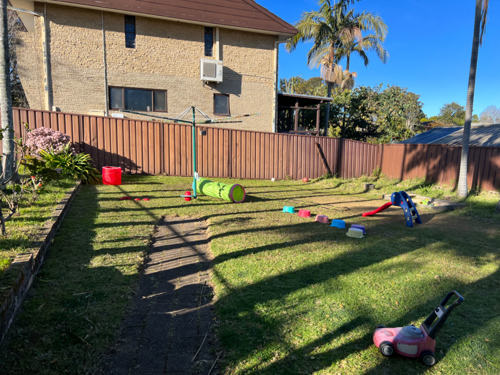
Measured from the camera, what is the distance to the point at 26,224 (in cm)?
449

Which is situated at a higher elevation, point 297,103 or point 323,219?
point 297,103

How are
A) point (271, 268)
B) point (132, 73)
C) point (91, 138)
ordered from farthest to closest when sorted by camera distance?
point (132, 73), point (91, 138), point (271, 268)

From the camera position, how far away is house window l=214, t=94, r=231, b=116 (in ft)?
53.9

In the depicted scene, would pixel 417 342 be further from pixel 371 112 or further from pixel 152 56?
pixel 371 112

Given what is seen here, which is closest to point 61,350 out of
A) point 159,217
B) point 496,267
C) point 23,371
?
point 23,371

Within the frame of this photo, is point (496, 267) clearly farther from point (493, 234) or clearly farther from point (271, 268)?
point (271, 268)

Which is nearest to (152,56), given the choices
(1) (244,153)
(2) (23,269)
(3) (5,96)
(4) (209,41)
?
(4) (209,41)

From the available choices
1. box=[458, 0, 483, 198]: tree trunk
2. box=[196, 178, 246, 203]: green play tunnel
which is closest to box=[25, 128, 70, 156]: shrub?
box=[196, 178, 246, 203]: green play tunnel

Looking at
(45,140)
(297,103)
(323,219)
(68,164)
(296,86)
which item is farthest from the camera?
(296,86)

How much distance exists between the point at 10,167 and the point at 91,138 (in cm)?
446

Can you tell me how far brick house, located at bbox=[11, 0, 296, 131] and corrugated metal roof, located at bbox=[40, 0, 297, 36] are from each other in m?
0.05

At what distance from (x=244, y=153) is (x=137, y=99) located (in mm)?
6113

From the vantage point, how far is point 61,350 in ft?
7.63

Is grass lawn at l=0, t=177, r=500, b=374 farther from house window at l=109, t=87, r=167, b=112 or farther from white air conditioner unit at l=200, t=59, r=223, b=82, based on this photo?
white air conditioner unit at l=200, t=59, r=223, b=82
